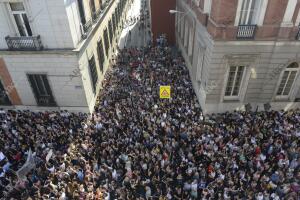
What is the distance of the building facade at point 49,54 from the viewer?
53.3 ft

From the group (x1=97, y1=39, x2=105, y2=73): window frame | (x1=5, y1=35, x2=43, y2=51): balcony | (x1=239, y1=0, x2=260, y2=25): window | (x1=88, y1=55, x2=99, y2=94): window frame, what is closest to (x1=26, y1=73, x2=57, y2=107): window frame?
(x1=5, y1=35, x2=43, y2=51): balcony

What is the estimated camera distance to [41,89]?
19438 millimetres

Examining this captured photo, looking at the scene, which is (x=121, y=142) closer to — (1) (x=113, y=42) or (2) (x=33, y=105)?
(2) (x=33, y=105)

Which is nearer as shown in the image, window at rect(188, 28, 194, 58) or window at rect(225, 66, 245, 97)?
window at rect(225, 66, 245, 97)

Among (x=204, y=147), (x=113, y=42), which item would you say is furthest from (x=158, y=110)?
(x=113, y=42)

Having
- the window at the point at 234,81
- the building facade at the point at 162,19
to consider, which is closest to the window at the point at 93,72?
the window at the point at 234,81

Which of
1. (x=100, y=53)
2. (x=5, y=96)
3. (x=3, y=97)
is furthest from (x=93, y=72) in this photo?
(x=3, y=97)

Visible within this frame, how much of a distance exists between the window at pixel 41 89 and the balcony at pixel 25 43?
220cm

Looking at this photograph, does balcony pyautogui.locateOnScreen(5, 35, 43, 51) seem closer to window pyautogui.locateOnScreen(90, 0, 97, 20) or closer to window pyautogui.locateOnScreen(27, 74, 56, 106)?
Result: window pyautogui.locateOnScreen(27, 74, 56, 106)

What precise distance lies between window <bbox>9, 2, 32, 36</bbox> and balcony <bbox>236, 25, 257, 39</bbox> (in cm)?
1350

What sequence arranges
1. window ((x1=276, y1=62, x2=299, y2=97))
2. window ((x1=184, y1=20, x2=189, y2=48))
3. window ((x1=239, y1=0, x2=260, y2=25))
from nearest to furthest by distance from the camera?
window ((x1=239, y1=0, x2=260, y2=25)) < window ((x1=276, y1=62, x2=299, y2=97)) < window ((x1=184, y1=20, x2=189, y2=48))

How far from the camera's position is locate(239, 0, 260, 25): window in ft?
51.6

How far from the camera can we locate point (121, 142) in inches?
641

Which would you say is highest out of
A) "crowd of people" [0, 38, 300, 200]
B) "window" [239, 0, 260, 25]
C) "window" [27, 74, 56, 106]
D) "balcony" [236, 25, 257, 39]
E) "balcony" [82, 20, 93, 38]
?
"window" [239, 0, 260, 25]
